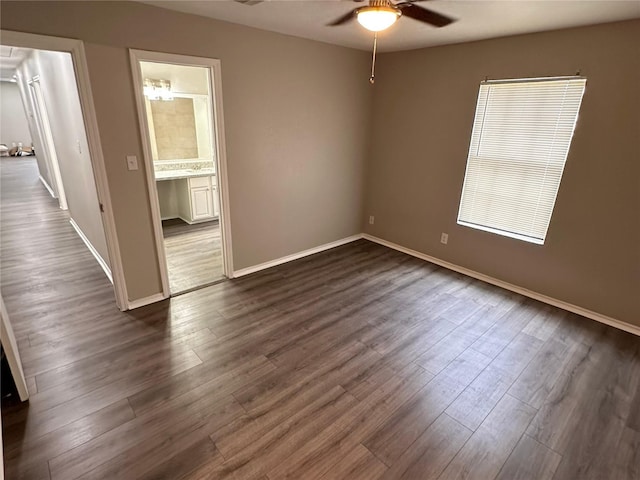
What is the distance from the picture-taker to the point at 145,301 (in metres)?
3.10

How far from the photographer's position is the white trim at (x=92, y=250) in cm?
360

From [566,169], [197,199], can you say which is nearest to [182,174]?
[197,199]

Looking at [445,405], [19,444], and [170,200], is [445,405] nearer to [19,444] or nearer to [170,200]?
[19,444]

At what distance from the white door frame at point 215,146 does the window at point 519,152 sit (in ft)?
8.82

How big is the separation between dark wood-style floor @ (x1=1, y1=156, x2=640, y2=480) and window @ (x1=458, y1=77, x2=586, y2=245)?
834 millimetres

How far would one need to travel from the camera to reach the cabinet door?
5293 millimetres

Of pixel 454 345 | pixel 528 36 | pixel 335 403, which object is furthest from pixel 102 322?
pixel 528 36

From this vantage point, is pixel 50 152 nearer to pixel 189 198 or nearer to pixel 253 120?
pixel 189 198

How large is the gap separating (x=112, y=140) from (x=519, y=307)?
3.99 metres

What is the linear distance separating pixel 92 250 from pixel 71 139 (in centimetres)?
140

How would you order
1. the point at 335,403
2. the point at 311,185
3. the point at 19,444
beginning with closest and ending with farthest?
the point at 19,444 → the point at 335,403 → the point at 311,185

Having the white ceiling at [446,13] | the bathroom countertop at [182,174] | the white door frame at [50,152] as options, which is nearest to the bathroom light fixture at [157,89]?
the bathroom countertop at [182,174]

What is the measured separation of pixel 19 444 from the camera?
1739 mm

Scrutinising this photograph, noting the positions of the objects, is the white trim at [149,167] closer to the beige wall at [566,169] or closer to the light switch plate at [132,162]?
the light switch plate at [132,162]
